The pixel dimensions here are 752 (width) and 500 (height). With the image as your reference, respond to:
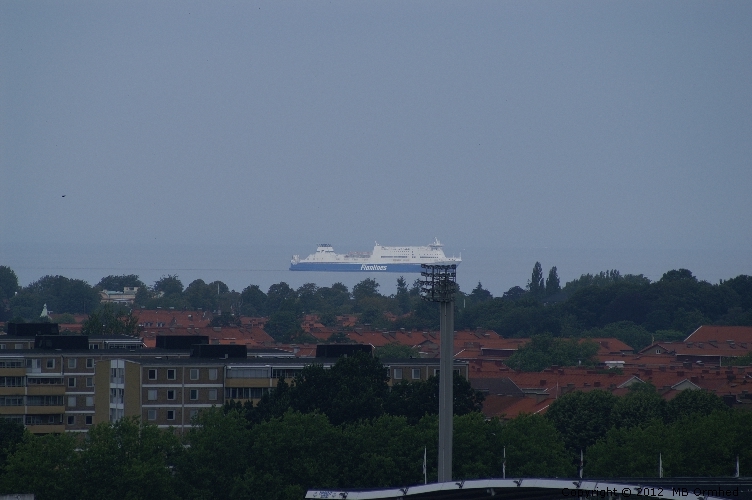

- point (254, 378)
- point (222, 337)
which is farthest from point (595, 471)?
point (222, 337)

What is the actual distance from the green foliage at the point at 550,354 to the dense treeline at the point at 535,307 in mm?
5477

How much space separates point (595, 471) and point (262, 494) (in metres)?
7.41

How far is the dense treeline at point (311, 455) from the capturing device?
2877cm

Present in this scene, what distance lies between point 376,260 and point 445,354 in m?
167

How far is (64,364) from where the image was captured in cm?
4425

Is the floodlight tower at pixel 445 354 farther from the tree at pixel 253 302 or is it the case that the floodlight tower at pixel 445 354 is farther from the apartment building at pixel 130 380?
the tree at pixel 253 302

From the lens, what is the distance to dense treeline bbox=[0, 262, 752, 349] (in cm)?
10300

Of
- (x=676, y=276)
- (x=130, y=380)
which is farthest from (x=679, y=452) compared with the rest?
(x=676, y=276)

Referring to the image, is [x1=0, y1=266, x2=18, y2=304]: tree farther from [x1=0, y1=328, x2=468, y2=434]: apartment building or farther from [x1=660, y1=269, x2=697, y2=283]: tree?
[x1=0, y1=328, x2=468, y2=434]: apartment building

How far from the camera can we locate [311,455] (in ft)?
101

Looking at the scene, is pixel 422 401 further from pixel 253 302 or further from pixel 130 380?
pixel 253 302

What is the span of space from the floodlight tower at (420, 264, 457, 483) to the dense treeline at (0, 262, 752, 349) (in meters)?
55.2

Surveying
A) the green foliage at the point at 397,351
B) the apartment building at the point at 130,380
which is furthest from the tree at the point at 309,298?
the apartment building at the point at 130,380

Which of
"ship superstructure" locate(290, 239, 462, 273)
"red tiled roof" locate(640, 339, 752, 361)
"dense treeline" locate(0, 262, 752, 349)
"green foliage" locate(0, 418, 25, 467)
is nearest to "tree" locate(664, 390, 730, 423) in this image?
"green foliage" locate(0, 418, 25, 467)
